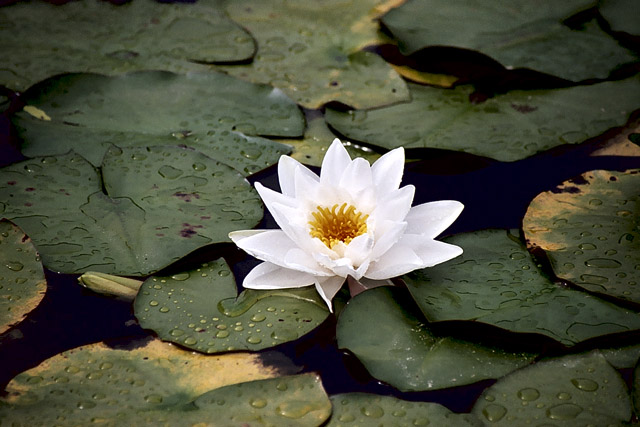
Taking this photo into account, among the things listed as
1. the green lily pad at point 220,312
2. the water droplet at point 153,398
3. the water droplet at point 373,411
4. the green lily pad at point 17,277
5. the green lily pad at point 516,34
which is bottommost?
the green lily pad at point 17,277

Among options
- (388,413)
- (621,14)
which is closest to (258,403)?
(388,413)

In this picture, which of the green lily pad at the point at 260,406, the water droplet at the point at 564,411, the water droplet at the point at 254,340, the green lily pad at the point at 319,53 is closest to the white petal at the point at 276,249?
the water droplet at the point at 254,340

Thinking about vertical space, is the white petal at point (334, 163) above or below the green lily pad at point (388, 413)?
above

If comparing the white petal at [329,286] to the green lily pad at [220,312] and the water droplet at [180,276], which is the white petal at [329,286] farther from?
the water droplet at [180,276]

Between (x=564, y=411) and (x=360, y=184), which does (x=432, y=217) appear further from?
(x=564, y=411)

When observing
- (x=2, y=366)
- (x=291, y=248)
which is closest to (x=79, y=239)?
(x=2, y=366)
